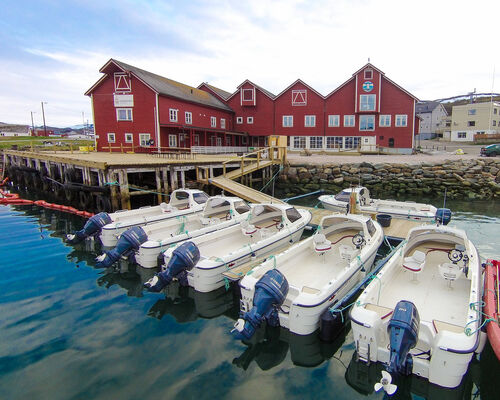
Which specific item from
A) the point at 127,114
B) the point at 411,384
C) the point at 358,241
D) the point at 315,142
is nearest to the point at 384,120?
the point at 315,142

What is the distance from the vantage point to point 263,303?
6.36 metres

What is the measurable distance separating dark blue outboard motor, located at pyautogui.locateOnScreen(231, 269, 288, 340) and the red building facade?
2583 cm

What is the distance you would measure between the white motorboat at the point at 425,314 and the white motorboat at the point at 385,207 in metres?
5.08

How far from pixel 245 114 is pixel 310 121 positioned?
8.33 meters

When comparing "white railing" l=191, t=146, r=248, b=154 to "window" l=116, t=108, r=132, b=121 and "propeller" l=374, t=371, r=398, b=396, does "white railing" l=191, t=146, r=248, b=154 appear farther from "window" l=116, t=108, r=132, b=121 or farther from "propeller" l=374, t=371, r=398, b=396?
"propeller" l=374, t=371, r=398, b=396

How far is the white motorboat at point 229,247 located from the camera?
8203mm

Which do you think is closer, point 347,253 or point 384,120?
point 347,253

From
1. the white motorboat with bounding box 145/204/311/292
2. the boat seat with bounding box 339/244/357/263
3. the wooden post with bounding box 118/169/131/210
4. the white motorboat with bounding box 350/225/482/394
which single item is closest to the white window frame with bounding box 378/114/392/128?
the white motorboat with bounding box 145/204/311/292

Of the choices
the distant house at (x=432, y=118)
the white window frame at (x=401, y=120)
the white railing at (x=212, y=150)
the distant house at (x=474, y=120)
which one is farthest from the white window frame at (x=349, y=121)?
the distant house at (x=432, y=118)

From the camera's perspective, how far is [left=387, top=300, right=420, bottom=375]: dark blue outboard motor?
16.8 ft

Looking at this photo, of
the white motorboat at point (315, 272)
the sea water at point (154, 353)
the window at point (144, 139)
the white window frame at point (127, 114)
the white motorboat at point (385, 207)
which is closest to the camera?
the sea water at point (154, 353)

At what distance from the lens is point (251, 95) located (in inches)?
1636

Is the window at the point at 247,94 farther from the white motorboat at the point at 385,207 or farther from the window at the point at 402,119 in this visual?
the white motorboat at the point at 385,207

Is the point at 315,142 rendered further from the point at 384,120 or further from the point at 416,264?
the point at 416,264
